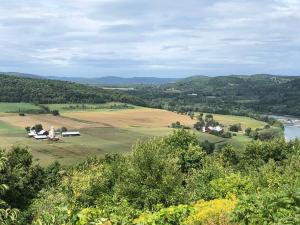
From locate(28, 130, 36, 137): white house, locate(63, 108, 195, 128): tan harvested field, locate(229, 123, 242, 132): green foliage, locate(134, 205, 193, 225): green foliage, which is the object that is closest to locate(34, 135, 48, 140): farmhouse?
locate(28, 130, 36, 137): white house

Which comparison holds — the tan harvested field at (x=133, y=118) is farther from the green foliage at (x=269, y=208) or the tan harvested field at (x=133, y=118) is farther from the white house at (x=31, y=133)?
the green foliage at (x=269, y=208)

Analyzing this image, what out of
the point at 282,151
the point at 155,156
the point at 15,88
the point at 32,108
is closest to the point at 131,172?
the point at 155,156

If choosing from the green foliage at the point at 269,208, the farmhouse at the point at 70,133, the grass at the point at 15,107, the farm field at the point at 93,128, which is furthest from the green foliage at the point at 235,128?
the green foliage at the point at 269,208

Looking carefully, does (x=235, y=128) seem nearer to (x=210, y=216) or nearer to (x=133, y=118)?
(x=133, y=118)

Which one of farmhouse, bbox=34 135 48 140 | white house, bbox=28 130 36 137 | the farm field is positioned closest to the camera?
the farm field

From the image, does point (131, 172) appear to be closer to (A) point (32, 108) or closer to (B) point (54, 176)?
(B) point (54, 176)

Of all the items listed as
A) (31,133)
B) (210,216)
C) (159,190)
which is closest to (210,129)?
(31,133)

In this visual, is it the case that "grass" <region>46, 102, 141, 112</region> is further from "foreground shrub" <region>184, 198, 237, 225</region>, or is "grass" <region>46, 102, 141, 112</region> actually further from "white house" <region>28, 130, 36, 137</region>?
"foreground shrub" <region>184, 198, 237, 225</region>
